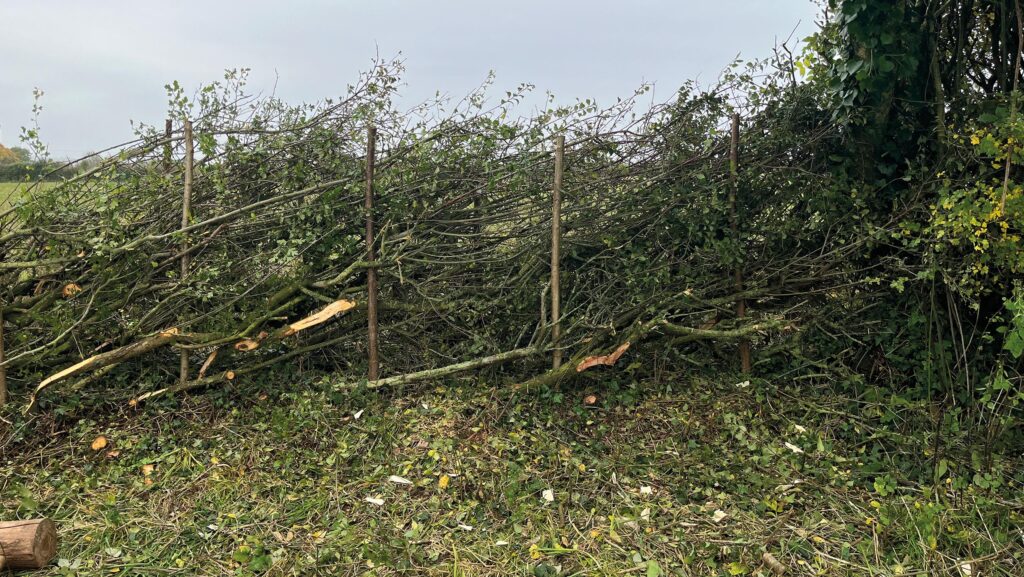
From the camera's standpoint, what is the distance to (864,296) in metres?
5.03

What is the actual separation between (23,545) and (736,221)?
16.2ft

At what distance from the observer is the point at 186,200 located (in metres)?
4.78

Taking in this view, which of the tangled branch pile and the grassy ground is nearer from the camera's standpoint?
the grassy ground

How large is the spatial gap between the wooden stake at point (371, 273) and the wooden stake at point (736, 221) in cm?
277

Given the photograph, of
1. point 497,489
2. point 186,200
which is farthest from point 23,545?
point 186,200

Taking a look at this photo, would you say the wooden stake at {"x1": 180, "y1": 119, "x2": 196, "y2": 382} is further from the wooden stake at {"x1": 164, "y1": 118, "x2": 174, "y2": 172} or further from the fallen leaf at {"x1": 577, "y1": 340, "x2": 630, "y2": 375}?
the fallen leaf at {"x1": 577, "y1": 340, "x2": 630, "y2": 375}

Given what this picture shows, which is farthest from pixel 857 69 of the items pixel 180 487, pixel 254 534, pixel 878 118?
pixel 180 487

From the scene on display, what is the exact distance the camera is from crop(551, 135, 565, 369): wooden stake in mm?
4793

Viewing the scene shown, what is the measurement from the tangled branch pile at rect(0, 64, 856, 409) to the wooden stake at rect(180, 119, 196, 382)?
7 centimetres

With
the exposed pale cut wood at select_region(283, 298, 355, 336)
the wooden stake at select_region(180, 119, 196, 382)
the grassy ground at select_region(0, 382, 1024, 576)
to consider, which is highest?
the wooden stake at select_region(180, 119, 196, 382)

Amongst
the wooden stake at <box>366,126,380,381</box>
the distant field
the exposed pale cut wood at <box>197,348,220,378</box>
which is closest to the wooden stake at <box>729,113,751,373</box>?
the wooden stake at <box>366,126,380,381</box>

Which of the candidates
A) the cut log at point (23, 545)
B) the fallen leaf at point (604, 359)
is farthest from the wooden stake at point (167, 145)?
the fallen leaf at point (604, 359)

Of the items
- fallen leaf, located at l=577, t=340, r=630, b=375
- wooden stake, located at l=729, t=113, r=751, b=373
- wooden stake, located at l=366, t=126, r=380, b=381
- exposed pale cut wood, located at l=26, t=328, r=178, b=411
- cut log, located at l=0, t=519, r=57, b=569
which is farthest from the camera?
wooden stake, located at l=729, t=113, r=751, b=373

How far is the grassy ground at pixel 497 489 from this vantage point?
10.5 ft
